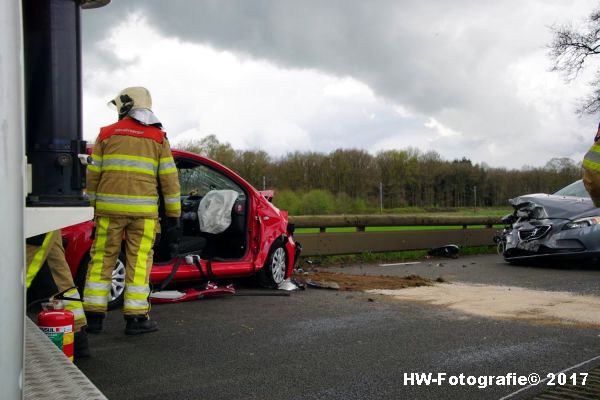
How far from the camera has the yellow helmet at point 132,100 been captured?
4973 millimetres

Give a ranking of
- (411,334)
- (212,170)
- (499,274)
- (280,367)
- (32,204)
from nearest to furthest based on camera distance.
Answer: (32,204) < (280,367) < (411,334) < (212,170) < (499,274)

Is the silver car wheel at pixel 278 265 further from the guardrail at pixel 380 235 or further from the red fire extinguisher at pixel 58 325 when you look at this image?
the red fire extinguisher at pixel 58 325

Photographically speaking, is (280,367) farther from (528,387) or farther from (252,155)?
(252,155)

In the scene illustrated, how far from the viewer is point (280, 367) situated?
3.90m

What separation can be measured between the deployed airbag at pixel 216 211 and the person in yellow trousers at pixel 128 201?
7.84 feet

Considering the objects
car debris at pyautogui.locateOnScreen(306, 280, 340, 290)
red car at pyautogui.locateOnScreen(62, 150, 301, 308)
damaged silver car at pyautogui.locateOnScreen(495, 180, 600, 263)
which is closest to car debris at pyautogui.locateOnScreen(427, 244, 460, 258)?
damaged silver car at pyautogui.locateOnScreen(495, 180, 600, 263)

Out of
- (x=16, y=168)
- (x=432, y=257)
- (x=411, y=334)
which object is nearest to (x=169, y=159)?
(x=411, y=334)

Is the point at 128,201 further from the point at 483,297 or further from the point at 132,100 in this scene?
the point at 483,297

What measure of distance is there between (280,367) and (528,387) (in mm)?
1499

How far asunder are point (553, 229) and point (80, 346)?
893cm

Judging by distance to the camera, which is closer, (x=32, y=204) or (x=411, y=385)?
(x=32, y=204)

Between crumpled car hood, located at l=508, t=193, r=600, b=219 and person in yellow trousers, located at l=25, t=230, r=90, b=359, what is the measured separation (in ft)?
29.9

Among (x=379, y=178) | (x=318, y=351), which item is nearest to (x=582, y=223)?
(x=318, y=351)

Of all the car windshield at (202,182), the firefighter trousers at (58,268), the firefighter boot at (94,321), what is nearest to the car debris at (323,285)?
the car windshield at (202,182)
